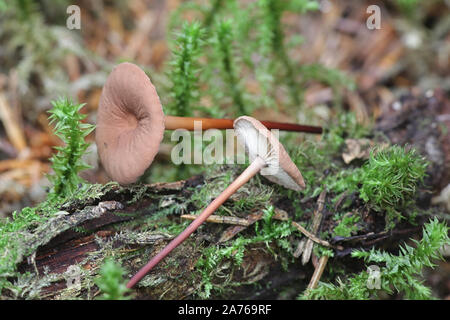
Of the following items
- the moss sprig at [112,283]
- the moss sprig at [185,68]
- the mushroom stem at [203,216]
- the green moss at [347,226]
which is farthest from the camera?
the moss sprig at [185,68]

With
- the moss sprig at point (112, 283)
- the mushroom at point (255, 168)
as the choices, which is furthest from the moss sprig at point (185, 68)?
the moss sprig at point (112, 283)

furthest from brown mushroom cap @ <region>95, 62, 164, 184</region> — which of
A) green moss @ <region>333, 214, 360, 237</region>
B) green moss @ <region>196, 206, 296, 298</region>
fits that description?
green moss @ <region>333, 214, 360, 237</region>

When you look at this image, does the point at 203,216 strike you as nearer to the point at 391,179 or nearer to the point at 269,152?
the point at 269,152

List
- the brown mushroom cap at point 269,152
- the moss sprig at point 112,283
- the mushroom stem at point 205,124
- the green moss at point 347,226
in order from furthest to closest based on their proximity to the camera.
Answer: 1. the mushroom stem at point 205,124
2. the green moss at point 347,226
3. the brown mushroom cap at point 269,152
4. the moss sprig at point 112,283

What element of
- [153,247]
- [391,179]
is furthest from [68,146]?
[391,179]

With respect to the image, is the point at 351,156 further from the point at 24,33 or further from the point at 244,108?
the point at 24,33

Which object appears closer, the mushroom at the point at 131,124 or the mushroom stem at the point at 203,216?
the mushroom stem at the point at 203,216

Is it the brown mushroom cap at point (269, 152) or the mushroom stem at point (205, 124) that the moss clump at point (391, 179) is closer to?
the brown mushroom cap at point (269, 152)

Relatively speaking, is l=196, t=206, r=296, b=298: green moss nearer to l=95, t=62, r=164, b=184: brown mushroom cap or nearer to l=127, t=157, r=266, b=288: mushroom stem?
l=127, t=157, r=266, b=288: mushroom stem
